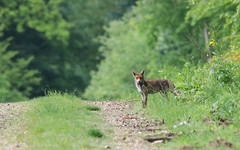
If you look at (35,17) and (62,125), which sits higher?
(35,17)

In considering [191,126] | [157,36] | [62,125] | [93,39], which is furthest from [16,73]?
[191,126]

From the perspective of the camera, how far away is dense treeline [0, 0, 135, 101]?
140ft

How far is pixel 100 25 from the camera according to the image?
59625mm

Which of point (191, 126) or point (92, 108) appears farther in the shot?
point (92, 108)

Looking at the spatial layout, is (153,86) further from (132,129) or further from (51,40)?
(51,40)

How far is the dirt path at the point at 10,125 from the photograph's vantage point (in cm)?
896

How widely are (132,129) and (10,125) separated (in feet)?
7.93

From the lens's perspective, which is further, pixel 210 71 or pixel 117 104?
pixel 117 104

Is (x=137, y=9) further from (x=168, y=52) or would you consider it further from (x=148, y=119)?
(x=148, y=119)

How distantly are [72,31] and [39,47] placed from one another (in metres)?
5.27

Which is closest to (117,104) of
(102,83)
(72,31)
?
(102,83)

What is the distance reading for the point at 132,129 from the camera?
1017 cm

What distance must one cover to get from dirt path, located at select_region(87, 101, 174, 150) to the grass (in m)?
0.20

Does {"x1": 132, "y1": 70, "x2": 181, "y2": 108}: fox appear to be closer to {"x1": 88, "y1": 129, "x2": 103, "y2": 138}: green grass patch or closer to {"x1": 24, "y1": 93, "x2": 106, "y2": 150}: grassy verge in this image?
{"x1": 24, "y1": 93, "x2": 106, "y2": 150}: grassy verge
